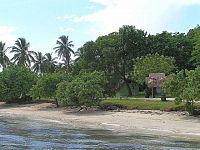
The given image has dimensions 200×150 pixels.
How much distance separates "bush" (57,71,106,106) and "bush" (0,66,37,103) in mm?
16670

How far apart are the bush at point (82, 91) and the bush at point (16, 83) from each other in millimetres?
16670

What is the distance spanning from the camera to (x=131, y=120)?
43031mm

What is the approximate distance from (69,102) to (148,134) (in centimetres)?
2305

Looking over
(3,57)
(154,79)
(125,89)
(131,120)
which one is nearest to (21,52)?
(3,57)

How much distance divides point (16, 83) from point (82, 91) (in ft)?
74.3

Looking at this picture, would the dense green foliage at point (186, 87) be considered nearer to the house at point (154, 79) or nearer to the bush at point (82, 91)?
the bush at point (82, 91)

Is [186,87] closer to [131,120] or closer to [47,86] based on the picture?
[131,120]

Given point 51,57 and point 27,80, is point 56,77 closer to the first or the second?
point 27,80

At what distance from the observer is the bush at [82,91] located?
53219 mm

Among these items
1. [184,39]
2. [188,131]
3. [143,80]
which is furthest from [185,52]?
[188,131]

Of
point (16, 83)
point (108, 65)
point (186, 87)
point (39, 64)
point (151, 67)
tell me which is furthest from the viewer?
point (39, 64)

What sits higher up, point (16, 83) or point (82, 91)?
point (16, 83)

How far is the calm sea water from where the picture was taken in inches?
1023

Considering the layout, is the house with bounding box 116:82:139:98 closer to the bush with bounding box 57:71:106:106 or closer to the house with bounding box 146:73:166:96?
the house with bounding box 146:73:166:96
